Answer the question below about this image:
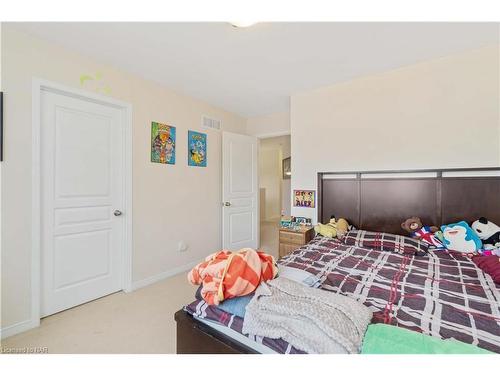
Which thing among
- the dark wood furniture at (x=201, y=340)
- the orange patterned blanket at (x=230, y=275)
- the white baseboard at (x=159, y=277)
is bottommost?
the white baseboard at (x=159, y=277)

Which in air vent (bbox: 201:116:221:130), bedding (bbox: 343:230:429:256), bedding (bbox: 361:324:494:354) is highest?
air vent (bbox: 201:116:221:130)

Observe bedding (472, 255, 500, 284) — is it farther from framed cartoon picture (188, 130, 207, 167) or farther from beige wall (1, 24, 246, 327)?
framed cartoon picture (188, 130, 207, 167)

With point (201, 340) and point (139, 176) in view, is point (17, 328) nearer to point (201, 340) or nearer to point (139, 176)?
point (139, 176)

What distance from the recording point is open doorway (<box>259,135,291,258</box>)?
20.7ft

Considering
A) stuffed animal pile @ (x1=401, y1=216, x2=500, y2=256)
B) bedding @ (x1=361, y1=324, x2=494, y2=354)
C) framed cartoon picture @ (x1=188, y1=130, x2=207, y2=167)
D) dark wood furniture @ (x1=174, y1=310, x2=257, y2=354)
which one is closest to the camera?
bedding @ (x1=361, y1=324, x2=494, y2=354)

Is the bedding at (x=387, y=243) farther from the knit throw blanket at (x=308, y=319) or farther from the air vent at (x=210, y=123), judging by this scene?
the air vent at (x=210, y=123)

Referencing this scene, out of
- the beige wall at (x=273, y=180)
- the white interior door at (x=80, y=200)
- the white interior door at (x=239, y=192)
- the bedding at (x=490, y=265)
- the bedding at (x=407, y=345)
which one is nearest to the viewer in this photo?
the bedding at (x=407, y=345)

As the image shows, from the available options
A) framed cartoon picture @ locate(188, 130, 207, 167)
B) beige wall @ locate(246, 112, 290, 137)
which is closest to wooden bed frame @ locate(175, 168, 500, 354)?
beige wall @ locate(246, 112, 290, 137)

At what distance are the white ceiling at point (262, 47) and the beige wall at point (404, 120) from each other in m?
0.16

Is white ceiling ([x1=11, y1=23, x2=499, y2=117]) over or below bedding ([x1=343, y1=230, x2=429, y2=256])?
over

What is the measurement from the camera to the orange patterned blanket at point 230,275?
103cm

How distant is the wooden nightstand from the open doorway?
3262mm

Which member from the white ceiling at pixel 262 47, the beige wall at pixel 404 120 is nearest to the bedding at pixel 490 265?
the beige wall at pixel 404 120
